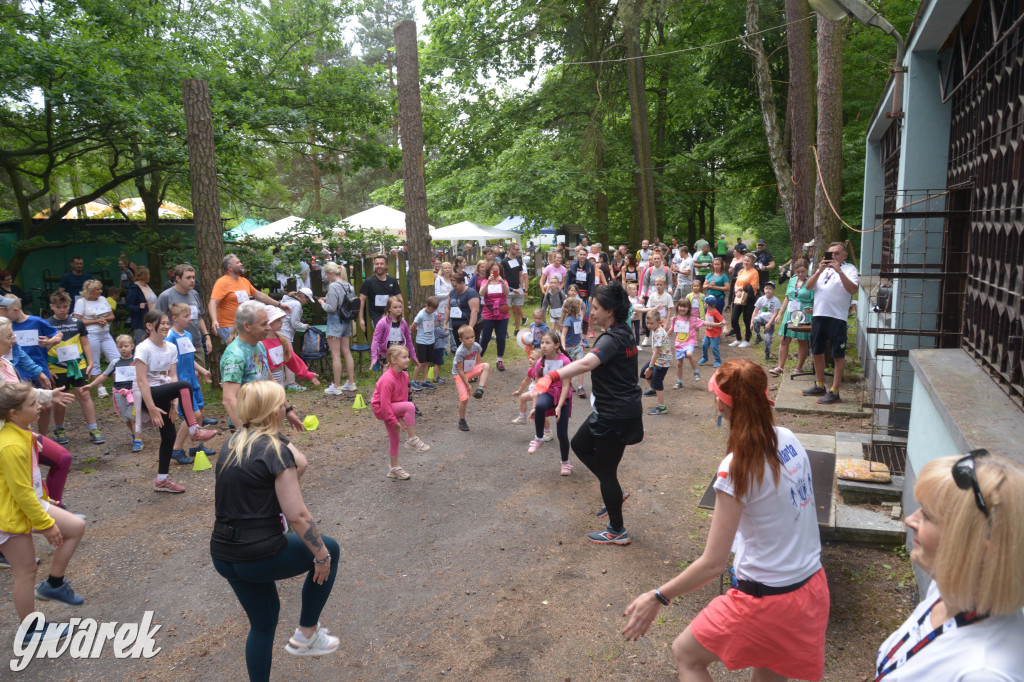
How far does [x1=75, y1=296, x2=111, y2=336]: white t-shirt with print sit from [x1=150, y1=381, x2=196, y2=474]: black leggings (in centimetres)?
373

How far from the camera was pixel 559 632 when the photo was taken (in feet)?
14.3

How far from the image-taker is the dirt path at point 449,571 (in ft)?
13.4

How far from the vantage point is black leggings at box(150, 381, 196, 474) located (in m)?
6.63

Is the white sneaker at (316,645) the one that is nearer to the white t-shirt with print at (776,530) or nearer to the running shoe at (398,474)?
the white t-shirt with print at (776,530)

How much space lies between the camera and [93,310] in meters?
9.62

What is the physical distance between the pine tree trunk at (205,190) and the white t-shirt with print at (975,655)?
1036cm

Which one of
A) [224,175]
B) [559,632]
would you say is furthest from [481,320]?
[559,632]

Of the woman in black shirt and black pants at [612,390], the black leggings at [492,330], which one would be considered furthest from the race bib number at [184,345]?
the black leggings at [492,330]

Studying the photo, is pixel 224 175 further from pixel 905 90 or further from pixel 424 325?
pixel 905 90

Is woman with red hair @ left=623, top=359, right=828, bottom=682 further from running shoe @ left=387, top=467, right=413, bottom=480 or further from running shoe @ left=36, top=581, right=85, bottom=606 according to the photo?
running shoe @ left=387, top=467, right=413, bottom=480

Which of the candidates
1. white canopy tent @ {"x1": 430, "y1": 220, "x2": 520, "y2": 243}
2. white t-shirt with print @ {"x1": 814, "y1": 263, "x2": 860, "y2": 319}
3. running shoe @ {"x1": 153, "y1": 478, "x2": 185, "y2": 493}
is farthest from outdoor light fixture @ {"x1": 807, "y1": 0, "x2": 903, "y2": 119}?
white canopy tent @ {"x1": 430, "y1": 220, "x2": 520, "y2": 243}

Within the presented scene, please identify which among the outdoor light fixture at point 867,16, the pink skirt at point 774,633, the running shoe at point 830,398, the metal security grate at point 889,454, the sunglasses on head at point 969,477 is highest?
the outdoor light fixture at point 867,16

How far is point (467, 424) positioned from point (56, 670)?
553 centimetres

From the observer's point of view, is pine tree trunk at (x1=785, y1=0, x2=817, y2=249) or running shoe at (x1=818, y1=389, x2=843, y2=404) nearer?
running shoe at (x1=818, y1=389, x2=843, y2=404)
